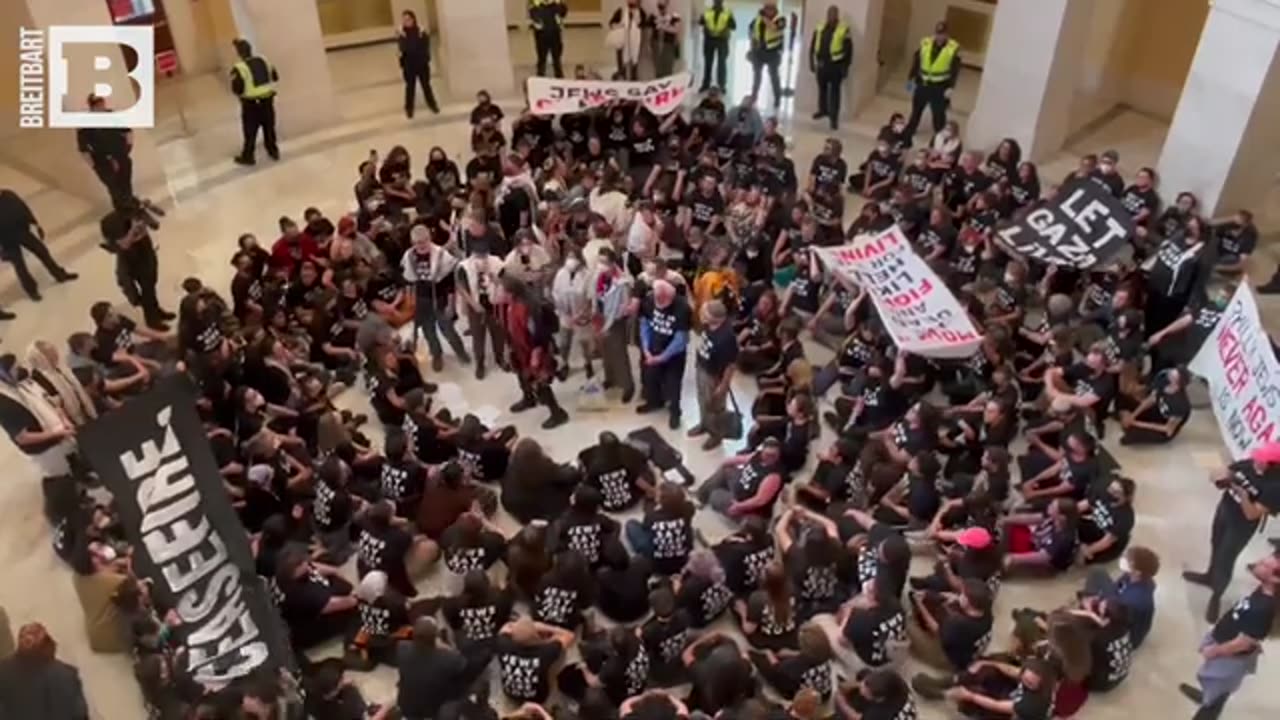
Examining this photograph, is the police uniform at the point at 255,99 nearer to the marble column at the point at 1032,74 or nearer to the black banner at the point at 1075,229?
the marble column at the point at 1032,74

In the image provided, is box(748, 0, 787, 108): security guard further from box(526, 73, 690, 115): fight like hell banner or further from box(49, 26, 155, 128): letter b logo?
box(49, 26, 155, 128): letter b logo

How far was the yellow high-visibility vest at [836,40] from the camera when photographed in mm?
14734

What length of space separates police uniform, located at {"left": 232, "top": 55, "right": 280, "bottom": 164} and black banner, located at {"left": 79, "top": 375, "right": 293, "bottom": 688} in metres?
8.52

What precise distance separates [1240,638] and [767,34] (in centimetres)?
1019

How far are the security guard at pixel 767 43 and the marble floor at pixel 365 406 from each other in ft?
2.46

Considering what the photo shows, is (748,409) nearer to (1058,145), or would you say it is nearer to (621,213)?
(621,213)

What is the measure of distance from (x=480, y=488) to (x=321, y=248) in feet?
10.6

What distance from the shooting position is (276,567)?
7762mm

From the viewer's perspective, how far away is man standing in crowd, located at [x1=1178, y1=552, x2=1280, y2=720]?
7.14 meters

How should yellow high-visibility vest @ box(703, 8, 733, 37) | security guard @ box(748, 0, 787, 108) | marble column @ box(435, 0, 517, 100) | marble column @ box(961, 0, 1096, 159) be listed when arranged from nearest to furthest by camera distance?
marble column @ box(961, 0, 1096, 159)
security guard @ box(748, 0, 787, 108)
yellow high-visibility vest @ box(703, 8, 733, 37)
marble column @ box(435, 0, 517, 100)

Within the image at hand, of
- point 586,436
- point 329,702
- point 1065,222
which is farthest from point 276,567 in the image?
point 1065,222

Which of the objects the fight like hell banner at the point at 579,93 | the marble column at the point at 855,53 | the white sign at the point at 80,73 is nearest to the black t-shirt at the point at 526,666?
the fight like hell banner at the point at 579,93

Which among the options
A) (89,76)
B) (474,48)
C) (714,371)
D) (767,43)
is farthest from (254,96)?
(714,371)

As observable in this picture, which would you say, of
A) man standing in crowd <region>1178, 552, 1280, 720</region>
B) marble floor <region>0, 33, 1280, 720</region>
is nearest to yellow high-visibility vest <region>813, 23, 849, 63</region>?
marble floor <region>0, 33, 1280, 720</region>
